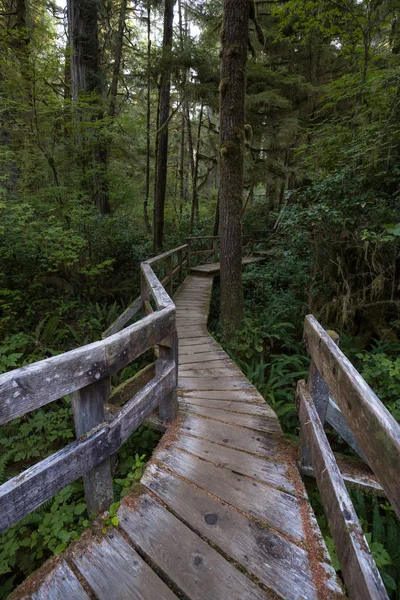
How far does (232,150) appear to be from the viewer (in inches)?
201

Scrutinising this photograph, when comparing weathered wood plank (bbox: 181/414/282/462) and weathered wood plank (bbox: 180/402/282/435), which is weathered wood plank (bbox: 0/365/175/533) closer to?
weathered wood plank (bbox: 181/414/282/462)

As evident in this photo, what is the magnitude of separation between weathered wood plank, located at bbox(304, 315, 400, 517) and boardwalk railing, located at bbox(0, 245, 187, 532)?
1.27 meters

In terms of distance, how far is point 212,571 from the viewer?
1.56 meters

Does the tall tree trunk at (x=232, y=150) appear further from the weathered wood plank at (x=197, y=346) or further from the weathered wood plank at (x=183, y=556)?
the weathered wood plank at (x=183, y=556)

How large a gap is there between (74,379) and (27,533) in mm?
2253

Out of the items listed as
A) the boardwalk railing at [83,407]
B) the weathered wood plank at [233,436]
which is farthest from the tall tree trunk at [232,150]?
the boardwalk railing at [83,407]

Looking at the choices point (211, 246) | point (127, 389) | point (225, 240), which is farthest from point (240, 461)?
point (211, 246)

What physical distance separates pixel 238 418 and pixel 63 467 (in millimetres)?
1896

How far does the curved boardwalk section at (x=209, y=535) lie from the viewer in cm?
149

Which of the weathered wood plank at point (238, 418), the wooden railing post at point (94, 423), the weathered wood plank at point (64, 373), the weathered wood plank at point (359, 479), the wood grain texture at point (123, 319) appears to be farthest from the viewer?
the wood grain texture at point (123, 319)

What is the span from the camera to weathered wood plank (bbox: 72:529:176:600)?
1.46 m

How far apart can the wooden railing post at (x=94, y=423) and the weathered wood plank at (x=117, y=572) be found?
0.70ft

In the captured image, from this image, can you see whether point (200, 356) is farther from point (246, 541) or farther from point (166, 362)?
point (246, 541)

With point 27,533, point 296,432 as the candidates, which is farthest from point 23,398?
point 296,432
